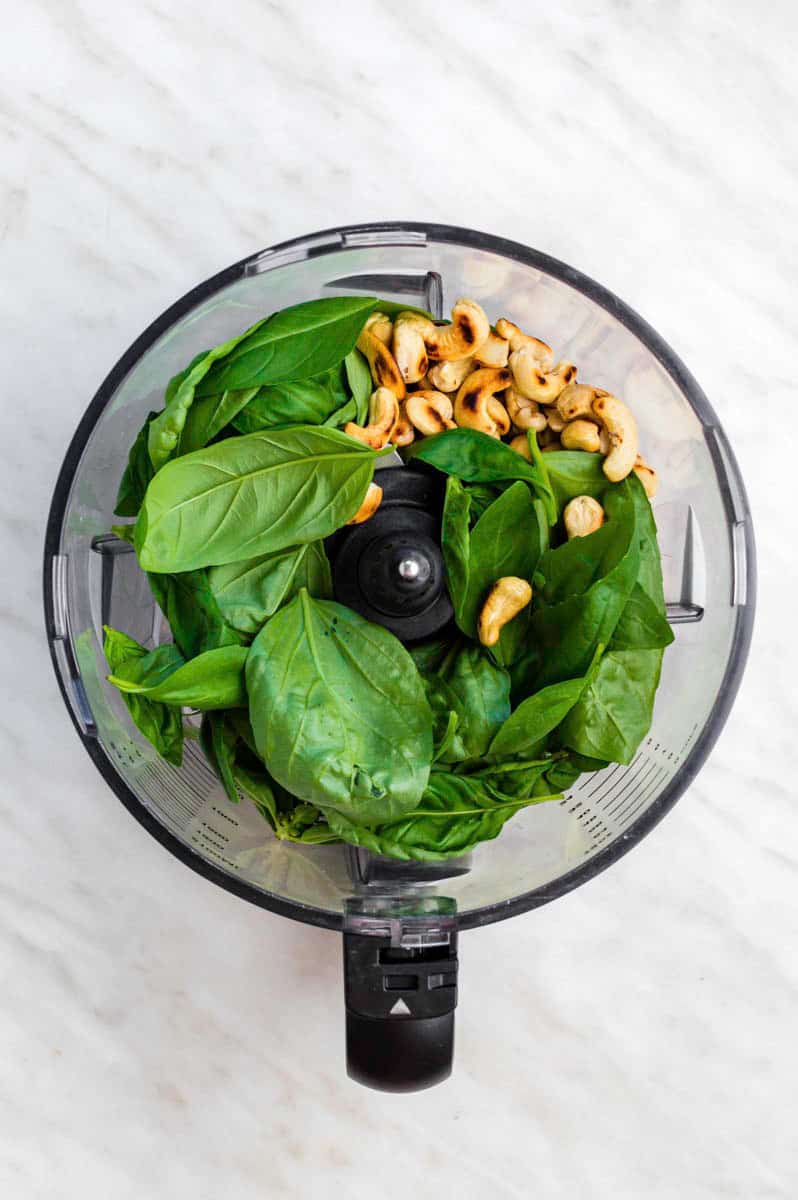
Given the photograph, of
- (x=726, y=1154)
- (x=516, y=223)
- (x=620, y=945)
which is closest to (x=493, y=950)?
(x=620, y=945)

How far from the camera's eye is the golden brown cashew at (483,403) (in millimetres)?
599

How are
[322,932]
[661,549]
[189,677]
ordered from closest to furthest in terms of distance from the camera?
[189,677] → [661,549] → [322,932]

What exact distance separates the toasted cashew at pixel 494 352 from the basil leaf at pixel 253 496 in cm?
10

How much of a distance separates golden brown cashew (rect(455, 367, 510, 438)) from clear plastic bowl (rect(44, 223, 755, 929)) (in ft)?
0.25

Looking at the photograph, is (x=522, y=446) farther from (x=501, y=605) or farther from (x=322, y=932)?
(x=322, y=932)

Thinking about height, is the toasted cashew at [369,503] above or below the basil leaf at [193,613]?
above

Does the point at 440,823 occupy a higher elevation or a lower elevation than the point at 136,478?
lower

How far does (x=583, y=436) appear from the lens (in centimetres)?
60

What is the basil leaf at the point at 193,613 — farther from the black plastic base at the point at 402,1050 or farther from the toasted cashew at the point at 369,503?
the black plastic base at the point at 402,1050

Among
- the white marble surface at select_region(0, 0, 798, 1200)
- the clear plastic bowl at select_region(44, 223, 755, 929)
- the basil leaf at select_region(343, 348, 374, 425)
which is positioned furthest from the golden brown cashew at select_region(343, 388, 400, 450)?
the white marble surface at select_region(0, 0, 798, 1200)

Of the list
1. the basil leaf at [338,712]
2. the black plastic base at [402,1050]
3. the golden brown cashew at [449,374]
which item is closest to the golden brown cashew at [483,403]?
the golden brown cashew at [449,374]

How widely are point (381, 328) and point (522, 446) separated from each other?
9 cm

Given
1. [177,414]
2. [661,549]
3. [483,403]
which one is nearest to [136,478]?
[177,414]

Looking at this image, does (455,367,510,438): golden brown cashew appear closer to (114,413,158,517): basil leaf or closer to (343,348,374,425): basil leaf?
(343,348,374,425): basil leaf
